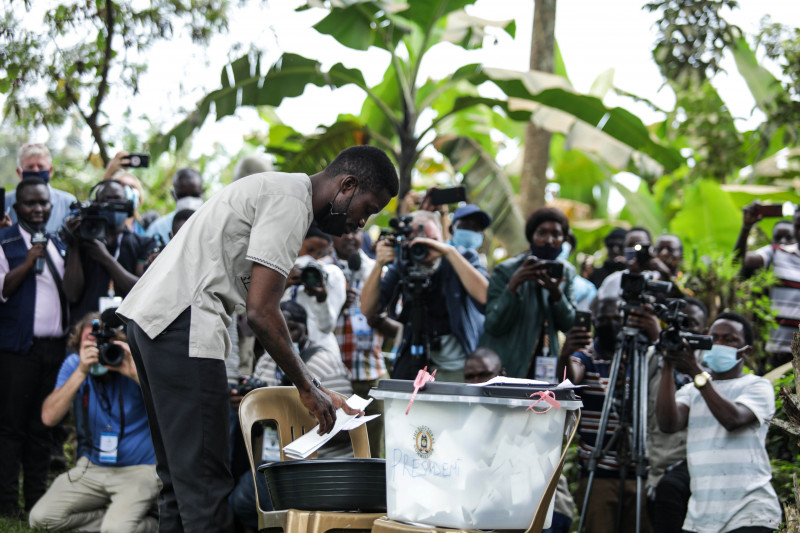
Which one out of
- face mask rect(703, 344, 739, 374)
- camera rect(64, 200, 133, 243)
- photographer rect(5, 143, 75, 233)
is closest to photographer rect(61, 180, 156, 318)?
camera rect(64, 200, 133, 243)

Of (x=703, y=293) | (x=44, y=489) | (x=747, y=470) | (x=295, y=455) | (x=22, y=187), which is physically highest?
(x=22, y=187)

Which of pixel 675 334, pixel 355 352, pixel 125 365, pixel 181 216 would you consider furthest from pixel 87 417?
pixel 675 334

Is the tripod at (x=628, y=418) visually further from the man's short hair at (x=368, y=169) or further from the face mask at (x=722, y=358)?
the man's short hair at (x=368, y=169)

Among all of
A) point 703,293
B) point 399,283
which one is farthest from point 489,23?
point 399,283

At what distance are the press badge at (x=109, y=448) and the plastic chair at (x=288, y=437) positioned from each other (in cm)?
188

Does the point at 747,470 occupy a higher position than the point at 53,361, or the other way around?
the point at 53,361

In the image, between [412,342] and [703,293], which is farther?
[703,293]

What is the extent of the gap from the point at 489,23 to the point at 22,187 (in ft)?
16.2

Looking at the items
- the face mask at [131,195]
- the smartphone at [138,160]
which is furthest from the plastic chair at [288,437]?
the smartphone at [138,160]

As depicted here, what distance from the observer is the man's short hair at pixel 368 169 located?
340cm

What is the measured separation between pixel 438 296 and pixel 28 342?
2.59m

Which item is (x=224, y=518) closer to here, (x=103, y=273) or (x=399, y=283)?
(x=399, y=283)

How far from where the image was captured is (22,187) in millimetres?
6027

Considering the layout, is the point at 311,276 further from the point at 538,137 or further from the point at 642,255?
the point at 538,137
